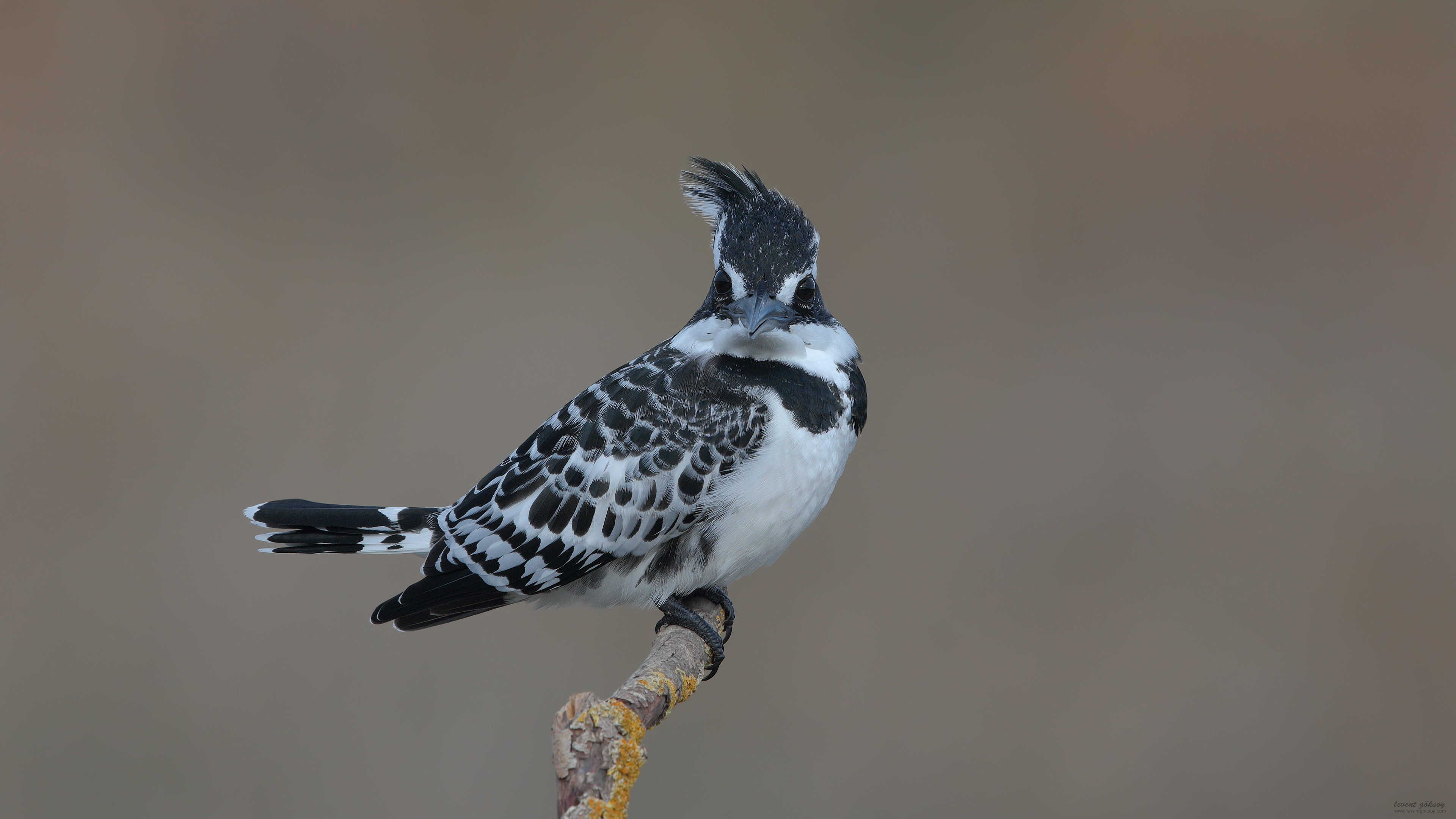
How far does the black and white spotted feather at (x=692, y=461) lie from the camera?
151 centimetres

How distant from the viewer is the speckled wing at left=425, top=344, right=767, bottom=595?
1519 millimetres

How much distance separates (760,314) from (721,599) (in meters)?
0.67

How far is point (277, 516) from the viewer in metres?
1.72

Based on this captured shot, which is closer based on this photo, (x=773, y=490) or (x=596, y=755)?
(x=596, y=755)

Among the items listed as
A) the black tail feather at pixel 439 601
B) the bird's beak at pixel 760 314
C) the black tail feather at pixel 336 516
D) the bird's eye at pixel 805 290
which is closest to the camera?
the bird's beak at pixel 760 314

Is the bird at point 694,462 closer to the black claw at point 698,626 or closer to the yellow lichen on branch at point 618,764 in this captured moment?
the black claw at point 698,626

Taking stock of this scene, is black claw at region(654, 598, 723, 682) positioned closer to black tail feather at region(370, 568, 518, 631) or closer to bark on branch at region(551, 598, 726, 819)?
black tail feather at region(370, 568, 518, 631)

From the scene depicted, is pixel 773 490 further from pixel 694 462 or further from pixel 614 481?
pixel 614 481

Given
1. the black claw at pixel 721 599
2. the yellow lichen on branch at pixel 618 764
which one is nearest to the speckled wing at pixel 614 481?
the black claw at pixel 721 599

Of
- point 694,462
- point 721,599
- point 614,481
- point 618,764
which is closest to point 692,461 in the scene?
point 694,462

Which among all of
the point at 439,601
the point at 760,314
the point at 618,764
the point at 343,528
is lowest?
the point at 618,764

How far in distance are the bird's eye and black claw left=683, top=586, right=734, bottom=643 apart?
0.62m

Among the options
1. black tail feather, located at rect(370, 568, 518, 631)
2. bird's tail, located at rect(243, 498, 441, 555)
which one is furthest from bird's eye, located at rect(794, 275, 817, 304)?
bird's tail, located at rect(243, 498, 441, 555)

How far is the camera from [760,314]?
4.56ft
